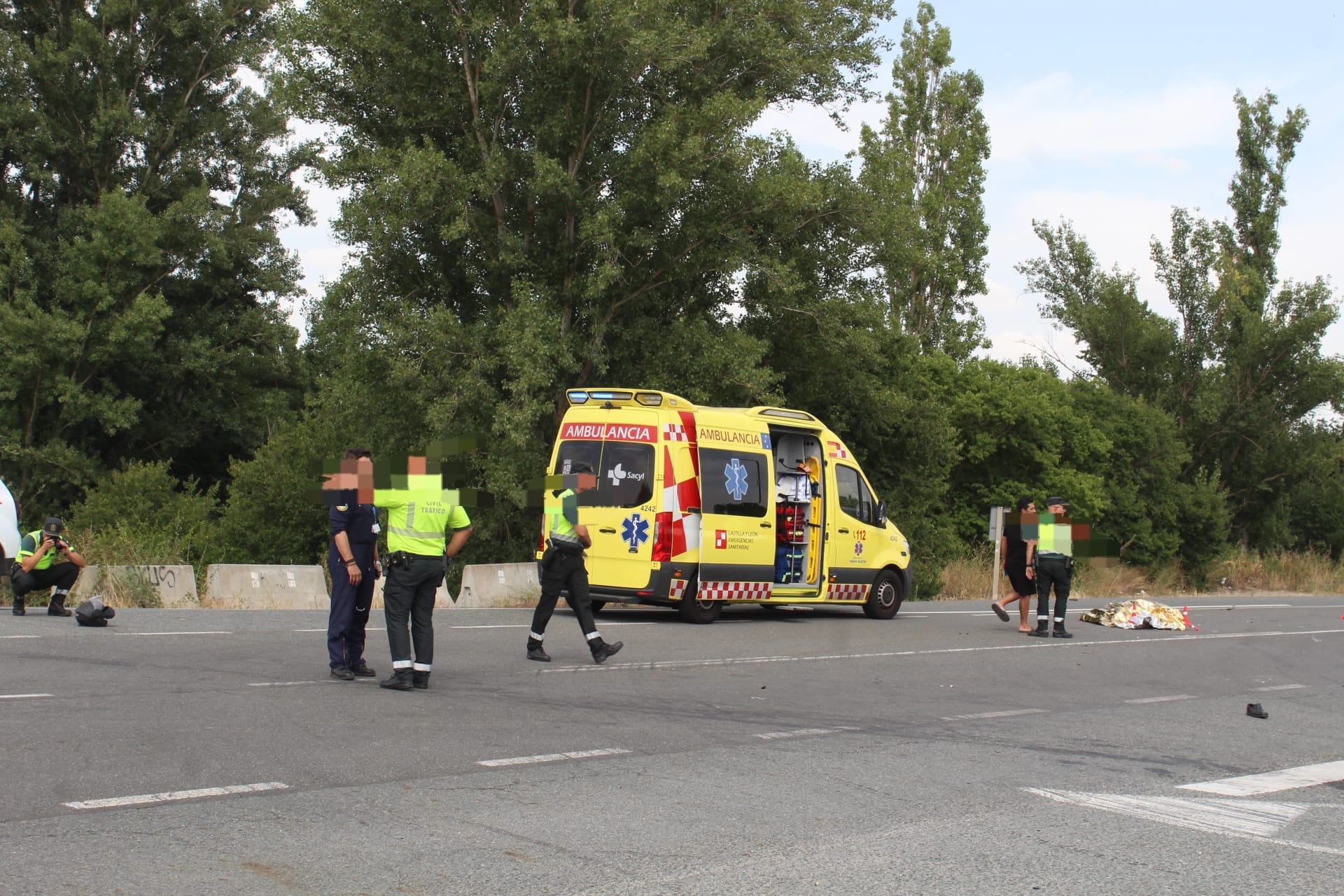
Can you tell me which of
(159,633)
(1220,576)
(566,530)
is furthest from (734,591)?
(1220,576)

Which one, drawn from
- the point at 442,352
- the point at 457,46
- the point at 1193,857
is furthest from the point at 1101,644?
the point at 457,46

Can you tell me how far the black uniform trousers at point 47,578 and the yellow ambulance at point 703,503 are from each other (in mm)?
5571

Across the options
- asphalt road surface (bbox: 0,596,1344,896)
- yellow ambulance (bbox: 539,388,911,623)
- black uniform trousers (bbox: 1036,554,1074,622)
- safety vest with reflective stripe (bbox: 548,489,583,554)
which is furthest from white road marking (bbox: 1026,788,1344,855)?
black uniform trousers (bbox: 1036,554,1074,622)

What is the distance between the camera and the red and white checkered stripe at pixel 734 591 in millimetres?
16078

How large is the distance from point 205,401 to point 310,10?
2124cm

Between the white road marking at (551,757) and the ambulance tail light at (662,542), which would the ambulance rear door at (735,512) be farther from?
the white road marking at (551,757)

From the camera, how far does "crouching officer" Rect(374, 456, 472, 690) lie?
943 centimetres

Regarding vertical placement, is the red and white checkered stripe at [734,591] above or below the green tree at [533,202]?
below

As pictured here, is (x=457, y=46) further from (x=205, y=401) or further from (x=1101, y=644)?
(x=205, y=401)

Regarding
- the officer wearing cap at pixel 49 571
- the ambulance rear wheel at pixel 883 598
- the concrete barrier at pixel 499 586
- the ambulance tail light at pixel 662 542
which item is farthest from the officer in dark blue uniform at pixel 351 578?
the ambulance rear wheel at pixel 883 598

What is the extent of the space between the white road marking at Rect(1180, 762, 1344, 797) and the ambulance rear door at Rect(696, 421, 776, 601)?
28.9ft

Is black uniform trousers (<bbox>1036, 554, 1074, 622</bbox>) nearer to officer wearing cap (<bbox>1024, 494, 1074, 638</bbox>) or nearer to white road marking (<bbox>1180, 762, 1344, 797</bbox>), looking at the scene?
officer wearing cap (<bbox>1024, 494, 1074, 638</bbox>)

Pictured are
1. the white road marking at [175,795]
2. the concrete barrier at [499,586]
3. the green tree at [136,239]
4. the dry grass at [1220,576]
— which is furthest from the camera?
the green tree at [136,239]

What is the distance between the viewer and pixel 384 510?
399 inches
